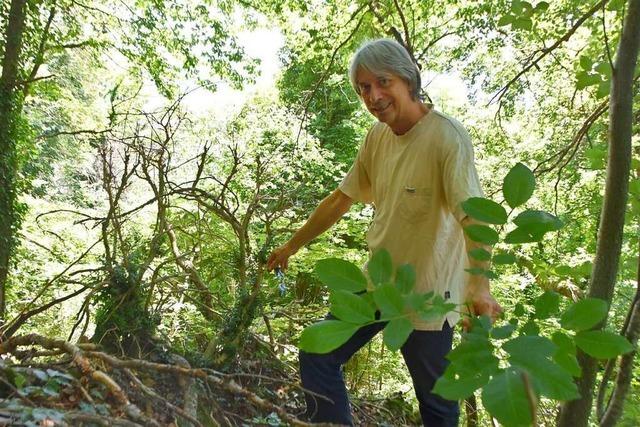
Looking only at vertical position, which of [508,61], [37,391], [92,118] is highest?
[92,118]

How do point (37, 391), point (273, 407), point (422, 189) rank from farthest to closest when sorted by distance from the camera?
point (422, 189)
point (37, 391)
point (273, 407)

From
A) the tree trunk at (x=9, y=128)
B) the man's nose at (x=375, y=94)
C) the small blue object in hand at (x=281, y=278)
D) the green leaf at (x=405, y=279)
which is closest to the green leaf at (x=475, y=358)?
the green leaf at (x=405, y=279)

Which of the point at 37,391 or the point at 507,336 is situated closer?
the point at 507,336

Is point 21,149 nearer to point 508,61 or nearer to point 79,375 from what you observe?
point 79,375

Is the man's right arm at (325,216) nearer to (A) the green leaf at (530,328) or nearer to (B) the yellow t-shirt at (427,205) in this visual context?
(B) the yellow t-shirt at (427,205)

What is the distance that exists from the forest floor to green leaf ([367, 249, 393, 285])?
624mm

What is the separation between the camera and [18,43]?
19.3 ft

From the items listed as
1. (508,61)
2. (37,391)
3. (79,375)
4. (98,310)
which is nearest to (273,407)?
(37,391)

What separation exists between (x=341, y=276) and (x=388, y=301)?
10cm

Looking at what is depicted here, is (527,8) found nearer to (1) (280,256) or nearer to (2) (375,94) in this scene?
(2) (375,94)

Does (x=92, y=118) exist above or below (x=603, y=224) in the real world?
above

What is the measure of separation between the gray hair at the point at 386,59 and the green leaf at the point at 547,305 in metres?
1.30

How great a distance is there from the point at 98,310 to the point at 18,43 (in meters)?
4.76

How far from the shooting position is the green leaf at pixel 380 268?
0.58 m
